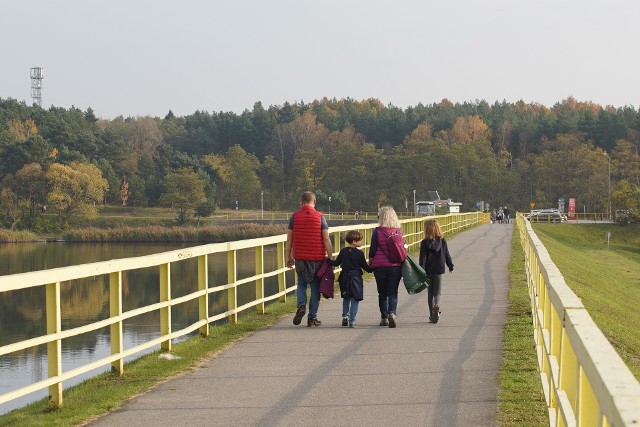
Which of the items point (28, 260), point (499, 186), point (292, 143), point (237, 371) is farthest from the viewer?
point (292, 143)

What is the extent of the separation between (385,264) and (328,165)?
143 m

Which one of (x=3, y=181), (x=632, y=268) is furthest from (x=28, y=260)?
(x=3, y=181)

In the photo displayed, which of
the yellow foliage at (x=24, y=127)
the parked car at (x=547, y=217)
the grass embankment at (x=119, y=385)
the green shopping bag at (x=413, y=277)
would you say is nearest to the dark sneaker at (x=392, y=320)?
the green shopping bag at (x=413, y=277)

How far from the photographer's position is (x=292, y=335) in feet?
42.3

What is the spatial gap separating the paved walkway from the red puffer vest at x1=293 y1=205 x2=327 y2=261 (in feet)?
3.15

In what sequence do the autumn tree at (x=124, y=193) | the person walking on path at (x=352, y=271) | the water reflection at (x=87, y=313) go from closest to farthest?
the person walking on path at (x=352, y=271) → the water reflection at (x=87, y=313) → the autumn tree at (x=124, y=193)

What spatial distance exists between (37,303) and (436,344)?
29.3 metres

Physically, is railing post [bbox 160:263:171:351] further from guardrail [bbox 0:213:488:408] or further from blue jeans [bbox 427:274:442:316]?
blue jeans [bbox 427:274:442:316]

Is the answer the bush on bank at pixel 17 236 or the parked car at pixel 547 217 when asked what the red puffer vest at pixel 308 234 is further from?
the bush on bank at pixel 17 236

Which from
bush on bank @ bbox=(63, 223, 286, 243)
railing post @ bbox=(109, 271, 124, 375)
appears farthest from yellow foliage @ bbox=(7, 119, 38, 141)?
railing post @ bbox=(109, 271, 124, 375)

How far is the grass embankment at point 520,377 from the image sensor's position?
305 inches

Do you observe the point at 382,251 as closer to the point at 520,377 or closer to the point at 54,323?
the point at 520,377

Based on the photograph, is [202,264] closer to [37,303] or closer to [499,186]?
[37,303]

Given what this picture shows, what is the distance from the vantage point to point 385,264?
44.4 feet
